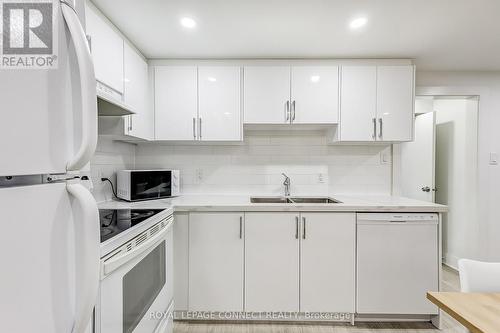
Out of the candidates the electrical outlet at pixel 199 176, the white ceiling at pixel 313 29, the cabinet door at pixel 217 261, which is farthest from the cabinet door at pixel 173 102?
the cabinet door at pixel 217 261

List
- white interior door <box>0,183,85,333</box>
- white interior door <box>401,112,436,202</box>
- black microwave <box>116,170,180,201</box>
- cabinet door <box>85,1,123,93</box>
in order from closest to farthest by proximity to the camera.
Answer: white interior door <box>0,183,85,333</box> < cabinet door <box>85,1,123,93</box> < black microwave <box>116,170,180,201</box> < white interior door <box>401,112,436,202</box>

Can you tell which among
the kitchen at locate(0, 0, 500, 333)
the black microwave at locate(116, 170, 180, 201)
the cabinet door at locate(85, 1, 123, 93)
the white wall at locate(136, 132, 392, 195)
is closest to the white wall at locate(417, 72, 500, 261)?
the kitchen at locate(0, 0, 500, 333)

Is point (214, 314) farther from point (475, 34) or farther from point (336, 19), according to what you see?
point (475, 34)

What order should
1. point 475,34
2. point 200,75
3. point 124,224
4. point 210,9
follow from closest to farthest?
point 124,224, point 210,9, point 475,34, point 200,75

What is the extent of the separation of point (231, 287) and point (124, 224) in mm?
1108

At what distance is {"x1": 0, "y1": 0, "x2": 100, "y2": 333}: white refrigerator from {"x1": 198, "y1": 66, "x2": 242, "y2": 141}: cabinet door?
1.71 meters

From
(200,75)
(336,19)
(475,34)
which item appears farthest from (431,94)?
(200,75)

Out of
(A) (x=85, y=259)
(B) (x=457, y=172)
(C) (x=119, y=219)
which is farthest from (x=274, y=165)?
(B) (x=457, y=172)

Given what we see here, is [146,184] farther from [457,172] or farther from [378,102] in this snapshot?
[457,172]

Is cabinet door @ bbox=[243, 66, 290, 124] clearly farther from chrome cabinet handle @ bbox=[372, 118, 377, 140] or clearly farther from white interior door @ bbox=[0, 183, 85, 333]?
white interior door @ bbox=[0, 183, 85, 333]

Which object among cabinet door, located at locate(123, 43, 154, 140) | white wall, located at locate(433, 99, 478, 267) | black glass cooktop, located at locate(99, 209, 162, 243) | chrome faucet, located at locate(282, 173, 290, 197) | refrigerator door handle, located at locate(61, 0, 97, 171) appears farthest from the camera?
white wall, located at locate(433, 99, 478, 267)

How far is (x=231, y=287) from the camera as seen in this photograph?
2.04 meters

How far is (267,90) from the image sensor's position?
7.77 ft

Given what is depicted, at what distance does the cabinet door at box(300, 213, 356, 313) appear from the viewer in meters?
2.03
